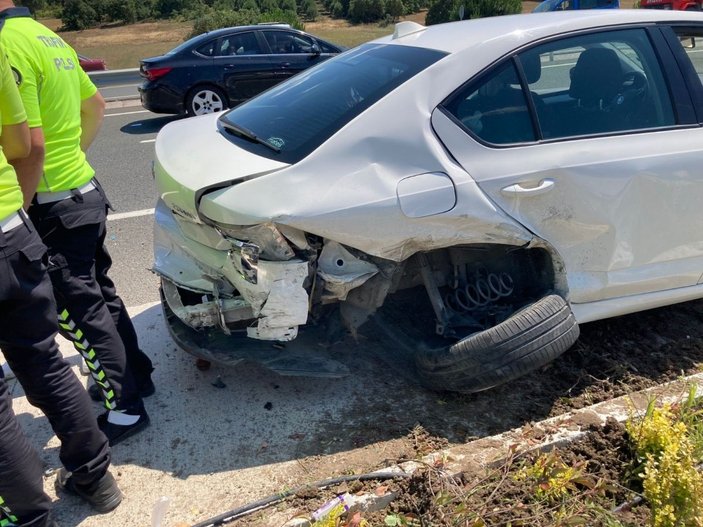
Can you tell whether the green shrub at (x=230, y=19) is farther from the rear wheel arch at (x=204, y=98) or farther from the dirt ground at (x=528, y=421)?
the dirt ground at (x=528, y=421)

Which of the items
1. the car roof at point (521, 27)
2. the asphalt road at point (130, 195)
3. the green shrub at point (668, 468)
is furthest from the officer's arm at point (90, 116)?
the green shrub at point (668, 468)

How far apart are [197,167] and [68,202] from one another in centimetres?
54

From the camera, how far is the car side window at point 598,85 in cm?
279

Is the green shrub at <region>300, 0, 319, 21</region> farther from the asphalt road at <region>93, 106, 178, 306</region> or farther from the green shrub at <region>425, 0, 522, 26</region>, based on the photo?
the asphalt road at <region>93, 106, 178, 306</region>

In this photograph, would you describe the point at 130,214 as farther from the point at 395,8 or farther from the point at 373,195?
the point at 395,8

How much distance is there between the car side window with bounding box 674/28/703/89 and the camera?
3023mm

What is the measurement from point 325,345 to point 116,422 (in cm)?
101

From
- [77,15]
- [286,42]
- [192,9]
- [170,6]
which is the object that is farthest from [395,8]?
[286,42]

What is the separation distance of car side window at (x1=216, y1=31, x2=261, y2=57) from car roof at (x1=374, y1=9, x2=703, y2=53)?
7.60m

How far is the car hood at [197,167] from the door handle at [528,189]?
0.95m

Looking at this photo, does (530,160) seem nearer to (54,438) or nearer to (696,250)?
(696,250)

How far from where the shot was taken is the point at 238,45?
10.2 metres

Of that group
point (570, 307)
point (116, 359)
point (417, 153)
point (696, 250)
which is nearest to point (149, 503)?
point (116, 359)

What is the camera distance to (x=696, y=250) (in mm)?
2941
